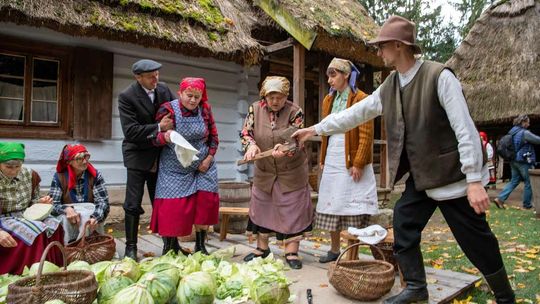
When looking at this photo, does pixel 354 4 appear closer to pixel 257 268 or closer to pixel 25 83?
pixel 25 83

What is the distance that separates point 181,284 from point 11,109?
423cm

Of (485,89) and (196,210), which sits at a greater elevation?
(485,89)

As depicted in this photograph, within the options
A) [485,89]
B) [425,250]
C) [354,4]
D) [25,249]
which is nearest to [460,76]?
[485,89]

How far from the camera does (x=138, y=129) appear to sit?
3.60 meters

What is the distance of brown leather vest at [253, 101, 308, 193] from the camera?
12.0 ft

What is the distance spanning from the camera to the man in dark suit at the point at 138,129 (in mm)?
3642

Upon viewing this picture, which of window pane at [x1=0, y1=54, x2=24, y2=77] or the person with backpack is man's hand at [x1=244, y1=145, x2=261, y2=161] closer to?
window pane at [x1=0, y1=54, x2=24, y2=77]

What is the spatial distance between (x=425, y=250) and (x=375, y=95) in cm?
268

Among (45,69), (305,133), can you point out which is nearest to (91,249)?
(305,133)

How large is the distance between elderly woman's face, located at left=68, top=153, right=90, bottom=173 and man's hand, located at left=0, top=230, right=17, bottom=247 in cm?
82

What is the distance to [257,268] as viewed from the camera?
9.69 ft

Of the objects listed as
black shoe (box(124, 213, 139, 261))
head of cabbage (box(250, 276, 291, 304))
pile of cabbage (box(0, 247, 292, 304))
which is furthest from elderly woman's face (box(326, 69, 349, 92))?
black shoe (box(124, 213, 139, 261))

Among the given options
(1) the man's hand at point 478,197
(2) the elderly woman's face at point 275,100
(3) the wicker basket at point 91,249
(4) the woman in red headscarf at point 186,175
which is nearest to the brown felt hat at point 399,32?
(1) the man's hand at point 478,197

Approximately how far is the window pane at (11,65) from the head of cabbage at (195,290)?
438cm
